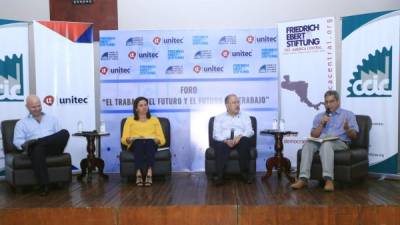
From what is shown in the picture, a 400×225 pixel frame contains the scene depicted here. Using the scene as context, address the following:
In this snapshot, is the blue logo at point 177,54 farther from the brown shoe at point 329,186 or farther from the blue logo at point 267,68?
the brown shoe at point 329,186

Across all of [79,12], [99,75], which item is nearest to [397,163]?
[99,75]

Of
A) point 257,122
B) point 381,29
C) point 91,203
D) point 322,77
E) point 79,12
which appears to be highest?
point 79,12

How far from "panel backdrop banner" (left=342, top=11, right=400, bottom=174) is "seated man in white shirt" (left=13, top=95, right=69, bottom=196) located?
11.9ft

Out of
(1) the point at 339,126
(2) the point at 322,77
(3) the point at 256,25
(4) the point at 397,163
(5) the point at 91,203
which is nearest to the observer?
(5) the point at 91,203

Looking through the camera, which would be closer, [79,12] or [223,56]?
[223,56]

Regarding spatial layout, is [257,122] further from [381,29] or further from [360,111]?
[381,29]

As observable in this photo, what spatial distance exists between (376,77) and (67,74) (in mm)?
4033

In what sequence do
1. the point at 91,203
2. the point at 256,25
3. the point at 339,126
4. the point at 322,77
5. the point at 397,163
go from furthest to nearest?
the point at 256,25 < the point at 322,77 < the point at 397,163 < the point at 339,126 < the point at 91,203

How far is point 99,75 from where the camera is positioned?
6.23 metres

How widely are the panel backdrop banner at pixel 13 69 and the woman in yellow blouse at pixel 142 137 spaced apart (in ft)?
5.16

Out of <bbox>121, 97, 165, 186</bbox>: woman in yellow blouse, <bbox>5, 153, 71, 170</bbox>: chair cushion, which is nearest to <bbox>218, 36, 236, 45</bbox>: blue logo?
<bbox>121, 97, 165, 186</bbox>: woman in yellow blouse

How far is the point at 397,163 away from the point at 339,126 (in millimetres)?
1068

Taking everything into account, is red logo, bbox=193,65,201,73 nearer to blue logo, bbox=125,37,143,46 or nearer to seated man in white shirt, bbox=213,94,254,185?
blue logo, bbox=125,37,143,46

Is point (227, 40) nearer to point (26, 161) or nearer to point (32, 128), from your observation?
point (32, 128)
